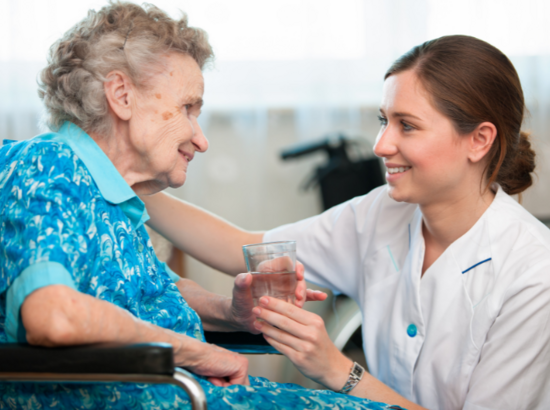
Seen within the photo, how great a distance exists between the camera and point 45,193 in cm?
86

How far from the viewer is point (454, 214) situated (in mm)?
1356

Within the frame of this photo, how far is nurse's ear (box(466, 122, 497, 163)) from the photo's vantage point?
1.29 metres

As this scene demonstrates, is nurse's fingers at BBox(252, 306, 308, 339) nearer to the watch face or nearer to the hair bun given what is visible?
the watch face

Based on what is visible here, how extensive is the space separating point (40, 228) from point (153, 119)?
0.39 meters

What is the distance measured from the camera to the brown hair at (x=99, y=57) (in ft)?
3.59

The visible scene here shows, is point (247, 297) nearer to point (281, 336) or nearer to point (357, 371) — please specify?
point (281, 336)

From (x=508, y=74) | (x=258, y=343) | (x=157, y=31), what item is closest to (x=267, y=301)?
(x=258, y=343)

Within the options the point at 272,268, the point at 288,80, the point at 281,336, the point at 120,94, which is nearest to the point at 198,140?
the point at 120,94

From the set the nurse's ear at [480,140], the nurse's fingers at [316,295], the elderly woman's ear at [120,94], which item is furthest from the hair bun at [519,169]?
the elderly woman's ear at [120,94]

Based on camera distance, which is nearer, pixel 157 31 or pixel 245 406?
pixel 245 406

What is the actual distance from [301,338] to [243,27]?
177 centimetres

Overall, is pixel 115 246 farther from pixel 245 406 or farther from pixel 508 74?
pixel 508 74

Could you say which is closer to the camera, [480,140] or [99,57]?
[99,57]

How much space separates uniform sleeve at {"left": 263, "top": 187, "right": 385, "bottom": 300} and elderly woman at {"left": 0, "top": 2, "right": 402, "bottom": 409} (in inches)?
14.1
